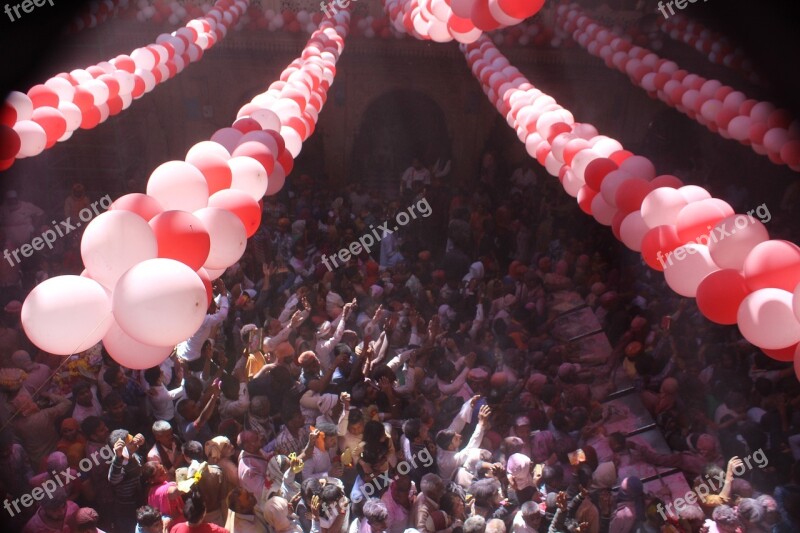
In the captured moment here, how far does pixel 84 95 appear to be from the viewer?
5809 mm

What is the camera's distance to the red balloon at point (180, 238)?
9.12ft

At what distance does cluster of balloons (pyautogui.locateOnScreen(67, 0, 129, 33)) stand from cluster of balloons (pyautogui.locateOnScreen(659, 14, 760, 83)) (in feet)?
25.9

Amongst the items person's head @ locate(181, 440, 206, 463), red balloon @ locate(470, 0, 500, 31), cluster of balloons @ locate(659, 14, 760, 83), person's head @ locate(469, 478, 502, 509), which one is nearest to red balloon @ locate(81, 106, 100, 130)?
person's head @ locate(181, 440, 206, 463)

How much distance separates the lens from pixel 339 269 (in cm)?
779

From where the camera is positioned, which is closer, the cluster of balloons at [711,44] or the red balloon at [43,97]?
the red balloon at [43,97]

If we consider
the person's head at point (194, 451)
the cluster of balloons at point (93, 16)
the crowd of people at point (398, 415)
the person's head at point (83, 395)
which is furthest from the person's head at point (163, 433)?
the cluster of balloons at point (93, 16)

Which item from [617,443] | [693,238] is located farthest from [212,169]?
[617,443]

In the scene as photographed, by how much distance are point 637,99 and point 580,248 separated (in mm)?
4655

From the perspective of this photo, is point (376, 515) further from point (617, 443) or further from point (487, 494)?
point (617, 443)

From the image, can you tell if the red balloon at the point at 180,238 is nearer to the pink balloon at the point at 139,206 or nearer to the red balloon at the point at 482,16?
the pink balloon at the point at 139,206

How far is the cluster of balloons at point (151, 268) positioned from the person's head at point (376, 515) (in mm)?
1584

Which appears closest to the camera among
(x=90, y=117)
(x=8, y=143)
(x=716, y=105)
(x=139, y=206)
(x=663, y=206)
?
(x=139, y=206)

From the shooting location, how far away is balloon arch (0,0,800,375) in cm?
254

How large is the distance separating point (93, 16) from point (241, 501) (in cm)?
806
